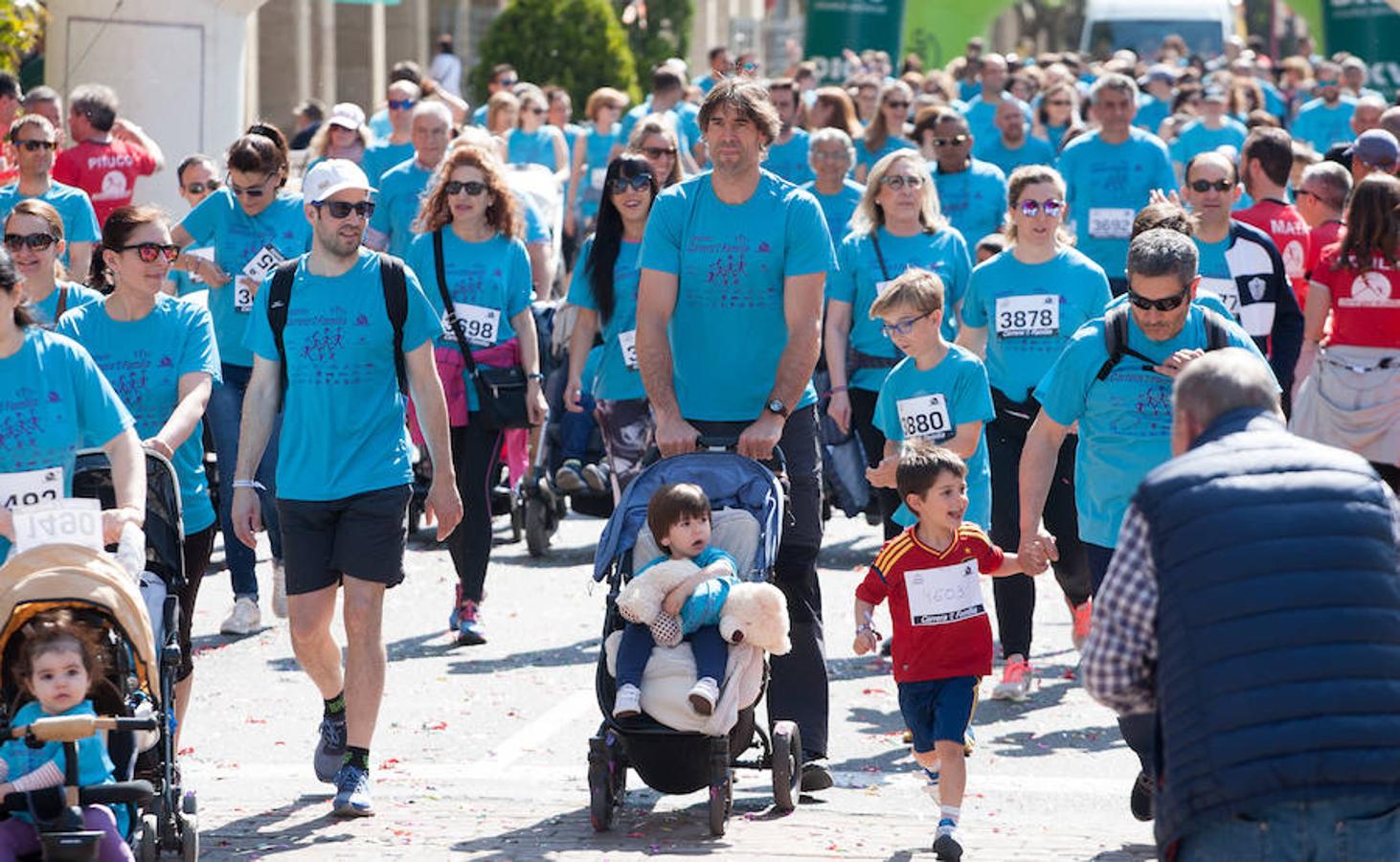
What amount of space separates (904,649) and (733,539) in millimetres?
619

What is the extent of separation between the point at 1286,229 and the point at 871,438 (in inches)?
89.8

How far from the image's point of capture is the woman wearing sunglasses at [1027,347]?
31.8 feet

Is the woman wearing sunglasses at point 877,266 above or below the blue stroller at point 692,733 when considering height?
above

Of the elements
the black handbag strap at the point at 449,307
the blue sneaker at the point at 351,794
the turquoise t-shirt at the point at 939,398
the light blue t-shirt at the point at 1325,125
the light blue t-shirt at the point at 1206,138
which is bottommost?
the blue sneaker at the point at 351,794

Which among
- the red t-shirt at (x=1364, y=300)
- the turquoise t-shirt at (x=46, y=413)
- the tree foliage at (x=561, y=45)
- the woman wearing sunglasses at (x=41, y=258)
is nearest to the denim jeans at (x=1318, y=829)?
the turquoise t-shirt at (x=46, y=413)

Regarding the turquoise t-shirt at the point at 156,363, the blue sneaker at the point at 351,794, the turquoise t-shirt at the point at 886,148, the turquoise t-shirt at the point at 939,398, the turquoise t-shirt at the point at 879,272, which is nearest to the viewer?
the blue sneaker at the point at 351,794

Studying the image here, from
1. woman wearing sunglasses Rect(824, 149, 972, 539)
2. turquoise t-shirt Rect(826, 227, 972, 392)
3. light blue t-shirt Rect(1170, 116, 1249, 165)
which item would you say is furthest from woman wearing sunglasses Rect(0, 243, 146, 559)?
light blue t-shirt Rect(1170, 116, 1249, 165)

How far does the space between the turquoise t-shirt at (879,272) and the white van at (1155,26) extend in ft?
91.1

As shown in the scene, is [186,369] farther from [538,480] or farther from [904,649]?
[538,480]

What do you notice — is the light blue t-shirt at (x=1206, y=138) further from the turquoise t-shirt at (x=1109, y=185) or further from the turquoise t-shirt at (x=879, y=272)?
the turquoise t-shirt at (x=879, y=272)

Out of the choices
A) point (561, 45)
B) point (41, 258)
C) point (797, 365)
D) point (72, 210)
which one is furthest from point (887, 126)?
point (561, 45)

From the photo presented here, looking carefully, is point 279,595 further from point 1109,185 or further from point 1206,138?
point 1206,138

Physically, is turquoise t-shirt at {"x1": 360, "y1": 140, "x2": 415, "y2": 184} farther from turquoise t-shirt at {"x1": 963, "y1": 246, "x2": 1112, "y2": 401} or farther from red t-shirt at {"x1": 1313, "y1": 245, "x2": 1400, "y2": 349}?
red t-shirt at {"x1": 1313, "y1": 245, "x2": 1400, "y2": 349}

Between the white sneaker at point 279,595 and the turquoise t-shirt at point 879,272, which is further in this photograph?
the white sneaker at point 279,595
